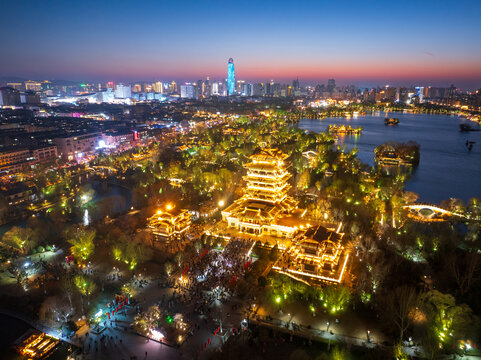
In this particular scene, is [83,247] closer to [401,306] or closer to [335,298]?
[335,298]

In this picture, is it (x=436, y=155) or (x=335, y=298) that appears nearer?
(x=335, y=298)

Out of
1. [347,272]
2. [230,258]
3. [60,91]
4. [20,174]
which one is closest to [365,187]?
[347,272]

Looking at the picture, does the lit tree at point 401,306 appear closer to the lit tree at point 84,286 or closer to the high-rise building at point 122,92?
the lit tree at point 84,286

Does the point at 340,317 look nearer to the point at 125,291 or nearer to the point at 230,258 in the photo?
the point at 230,258

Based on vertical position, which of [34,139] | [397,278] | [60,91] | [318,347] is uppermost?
[60,91]

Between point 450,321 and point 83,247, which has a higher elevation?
point 450,321

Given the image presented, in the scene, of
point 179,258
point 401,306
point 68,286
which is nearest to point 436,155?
point 401,306

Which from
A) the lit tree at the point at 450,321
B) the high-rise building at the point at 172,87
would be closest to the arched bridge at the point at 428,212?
the lit tree at the point at 450,321
